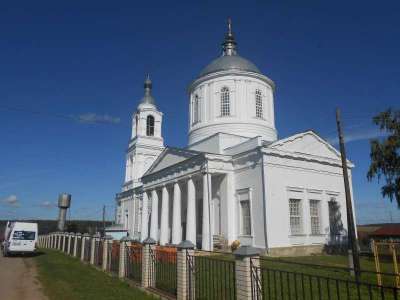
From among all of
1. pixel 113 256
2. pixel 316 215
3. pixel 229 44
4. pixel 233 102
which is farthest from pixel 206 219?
pixel 229 44

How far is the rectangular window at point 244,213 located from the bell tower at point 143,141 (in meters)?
20.1

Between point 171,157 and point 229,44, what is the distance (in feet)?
44.5

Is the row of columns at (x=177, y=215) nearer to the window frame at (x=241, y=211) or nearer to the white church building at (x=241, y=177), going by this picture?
the white church building at (x=241, y=177)

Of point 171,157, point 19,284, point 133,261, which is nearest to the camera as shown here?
point 19,284

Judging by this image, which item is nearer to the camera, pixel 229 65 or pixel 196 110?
pixel 229 65

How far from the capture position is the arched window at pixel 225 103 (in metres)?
30.0

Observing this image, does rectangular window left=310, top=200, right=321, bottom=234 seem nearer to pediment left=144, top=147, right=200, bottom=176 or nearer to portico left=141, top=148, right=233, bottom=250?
portico left=141, top=148, right=233, bottom=250

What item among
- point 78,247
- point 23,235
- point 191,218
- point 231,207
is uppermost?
point 231,207

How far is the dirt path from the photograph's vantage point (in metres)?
10.1

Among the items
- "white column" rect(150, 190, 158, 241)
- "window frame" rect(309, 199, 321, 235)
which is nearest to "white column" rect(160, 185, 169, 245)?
"white column" rect(150, 190, 158, 241)

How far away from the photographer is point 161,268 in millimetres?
11203

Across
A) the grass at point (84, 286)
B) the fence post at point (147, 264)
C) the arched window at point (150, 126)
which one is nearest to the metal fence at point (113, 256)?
the grass at point (84, 286)

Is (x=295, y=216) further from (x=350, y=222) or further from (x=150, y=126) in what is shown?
(x=150, y=126)

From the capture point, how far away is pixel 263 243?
69.9 feet
